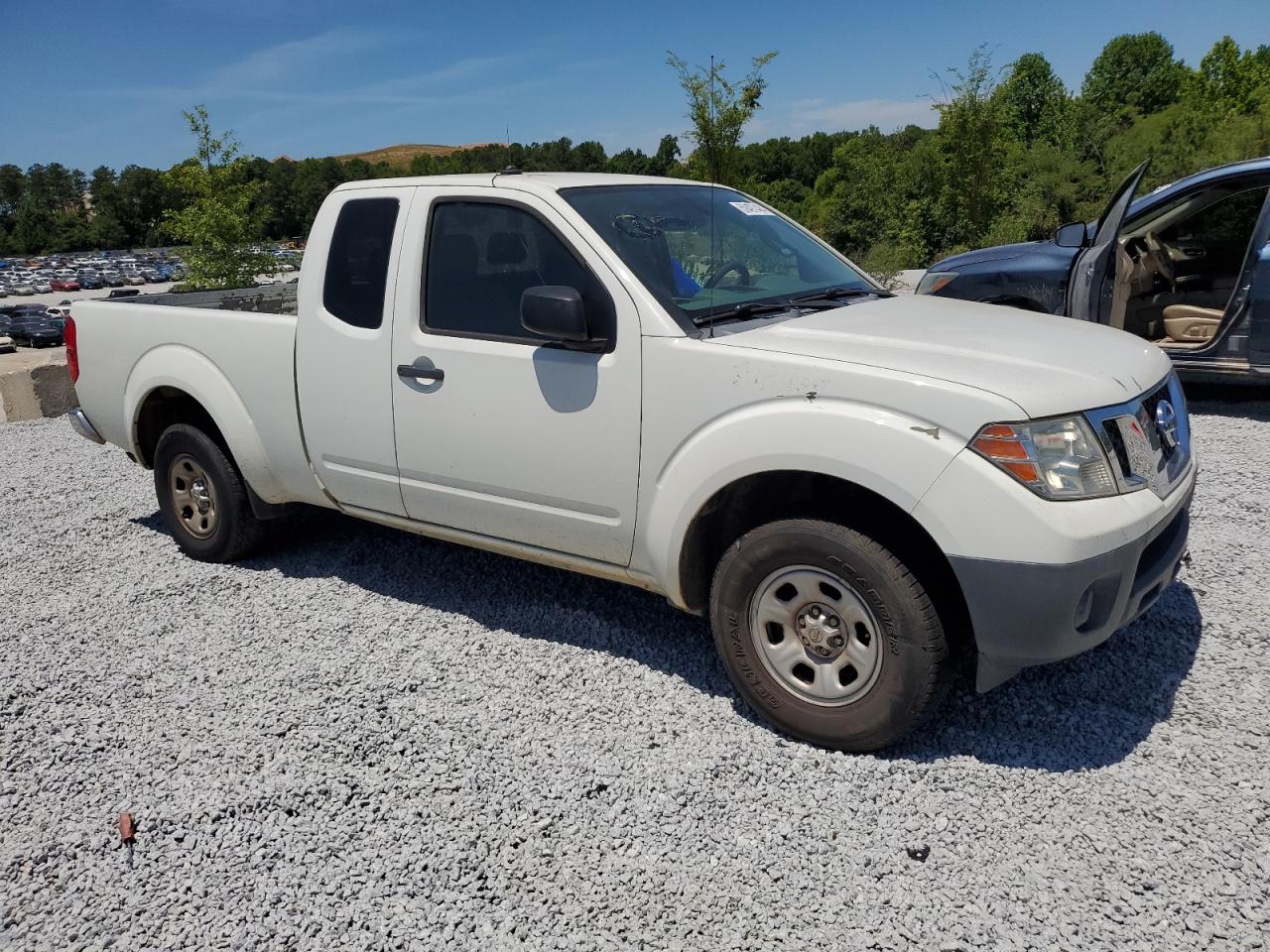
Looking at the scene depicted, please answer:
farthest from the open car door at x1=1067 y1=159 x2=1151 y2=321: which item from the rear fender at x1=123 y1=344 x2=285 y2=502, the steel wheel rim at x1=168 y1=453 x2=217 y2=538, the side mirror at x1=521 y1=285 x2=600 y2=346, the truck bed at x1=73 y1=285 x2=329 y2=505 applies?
the steel wheel rim at x1=168 y1=453 x2=217 y2=538

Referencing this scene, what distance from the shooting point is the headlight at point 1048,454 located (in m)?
2.69

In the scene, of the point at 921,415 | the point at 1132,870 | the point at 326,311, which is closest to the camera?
the point at 1132,870

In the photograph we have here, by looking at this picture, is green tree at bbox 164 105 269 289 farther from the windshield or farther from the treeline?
the windshield

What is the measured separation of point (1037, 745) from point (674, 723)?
1.24 metres

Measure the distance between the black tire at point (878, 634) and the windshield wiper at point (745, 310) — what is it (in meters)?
0.81

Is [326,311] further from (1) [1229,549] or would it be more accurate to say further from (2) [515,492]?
(1) [1229,549]

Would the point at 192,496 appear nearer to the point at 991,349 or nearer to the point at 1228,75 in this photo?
the point at 991,349

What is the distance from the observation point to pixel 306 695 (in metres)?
3.74

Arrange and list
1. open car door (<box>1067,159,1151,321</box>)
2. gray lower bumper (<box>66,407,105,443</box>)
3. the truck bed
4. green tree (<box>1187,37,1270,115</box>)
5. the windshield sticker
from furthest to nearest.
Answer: green tree (<box>1187,37,1270,115</box>), open car door (<box>1067,159,1151,321</box>), gray lower bumper (<box>66,407,105,443</box>), the truck bed, the windshield sticker

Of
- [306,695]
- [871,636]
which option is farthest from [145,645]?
[871,636]

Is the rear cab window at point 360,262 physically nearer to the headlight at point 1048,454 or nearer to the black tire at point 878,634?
the black tire at point 878,634

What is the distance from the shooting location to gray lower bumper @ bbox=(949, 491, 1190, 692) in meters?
2.69

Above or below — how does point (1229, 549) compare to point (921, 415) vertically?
below

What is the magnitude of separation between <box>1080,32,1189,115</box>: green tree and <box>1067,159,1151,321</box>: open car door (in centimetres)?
9203
